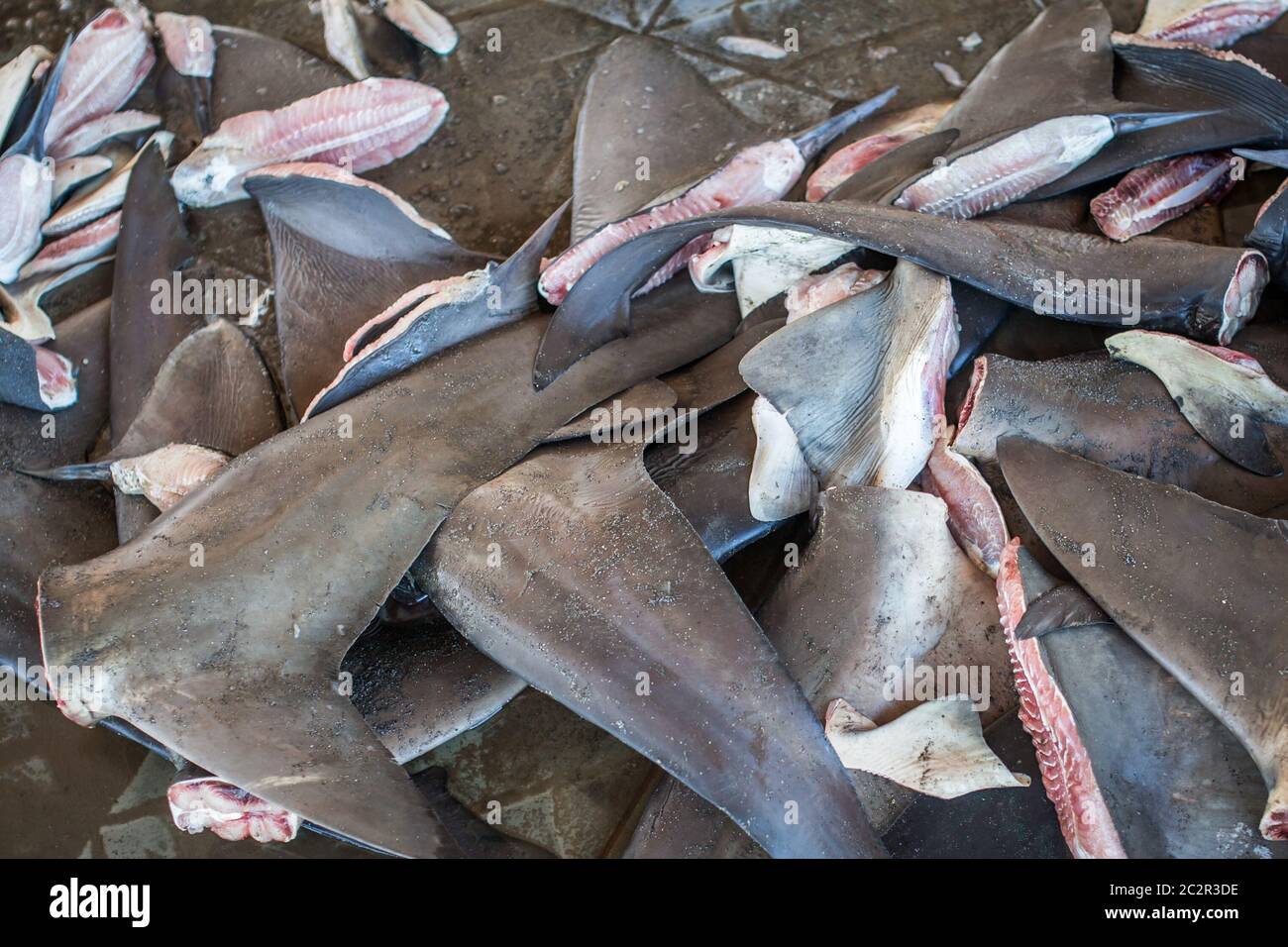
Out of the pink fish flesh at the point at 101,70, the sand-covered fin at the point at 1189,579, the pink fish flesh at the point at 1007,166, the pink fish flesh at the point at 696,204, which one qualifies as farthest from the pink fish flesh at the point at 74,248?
the sand-covered fin at the point at 1189,579

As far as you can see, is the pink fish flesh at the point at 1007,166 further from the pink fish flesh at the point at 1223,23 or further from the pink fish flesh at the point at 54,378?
the pink fish flesh at the point at 54,378

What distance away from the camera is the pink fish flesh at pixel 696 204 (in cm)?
364

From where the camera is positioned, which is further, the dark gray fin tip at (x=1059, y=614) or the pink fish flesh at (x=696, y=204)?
the pink fish flesh at (x=696, y=204)

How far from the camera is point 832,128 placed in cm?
393

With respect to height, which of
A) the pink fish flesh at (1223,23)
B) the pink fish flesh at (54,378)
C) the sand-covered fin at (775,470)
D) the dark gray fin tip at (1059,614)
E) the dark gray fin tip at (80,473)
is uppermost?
the pink fish flesh at (1223,23)

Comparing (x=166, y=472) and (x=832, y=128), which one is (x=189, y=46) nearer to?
(x=166, y=472)

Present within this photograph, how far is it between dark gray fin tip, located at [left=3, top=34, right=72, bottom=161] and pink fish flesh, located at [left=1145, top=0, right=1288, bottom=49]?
400cm

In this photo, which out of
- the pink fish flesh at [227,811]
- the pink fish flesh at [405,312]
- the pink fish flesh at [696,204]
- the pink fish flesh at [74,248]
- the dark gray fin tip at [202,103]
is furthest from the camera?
the dark gray fin tip at [202,103]

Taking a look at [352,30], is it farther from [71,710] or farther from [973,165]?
[71,710]

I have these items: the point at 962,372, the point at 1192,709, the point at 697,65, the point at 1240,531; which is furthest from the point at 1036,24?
the point at 1192,709

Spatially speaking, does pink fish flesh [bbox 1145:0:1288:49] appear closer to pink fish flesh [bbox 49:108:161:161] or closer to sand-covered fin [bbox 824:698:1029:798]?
sand-covered fin [bbox 824:698:1029:798]

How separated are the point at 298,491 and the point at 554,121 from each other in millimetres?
2142

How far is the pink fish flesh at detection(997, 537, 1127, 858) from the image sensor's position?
275 centimetres

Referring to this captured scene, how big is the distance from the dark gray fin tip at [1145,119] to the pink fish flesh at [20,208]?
3.79 m
